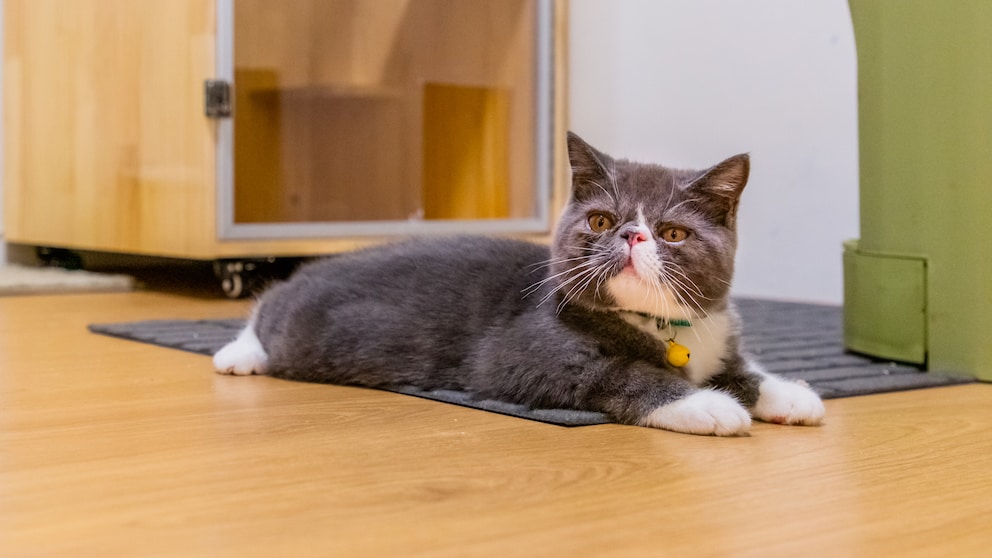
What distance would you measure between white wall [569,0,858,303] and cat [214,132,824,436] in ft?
5.11

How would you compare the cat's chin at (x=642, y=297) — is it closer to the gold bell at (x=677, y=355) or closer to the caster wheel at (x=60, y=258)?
the gold bell at (x=677, y=355)

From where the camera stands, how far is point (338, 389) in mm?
1502

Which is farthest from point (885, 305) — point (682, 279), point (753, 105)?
point (753, 105)

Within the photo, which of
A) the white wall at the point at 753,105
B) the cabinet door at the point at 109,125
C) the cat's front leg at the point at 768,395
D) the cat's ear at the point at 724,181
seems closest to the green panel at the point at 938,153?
the cat's front leg at the point at 768,395

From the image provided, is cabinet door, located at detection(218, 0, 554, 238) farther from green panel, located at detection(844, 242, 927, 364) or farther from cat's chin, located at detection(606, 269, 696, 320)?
cat's chin, located at detection(606, 269, 696, 320)

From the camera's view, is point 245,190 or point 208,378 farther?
point 245,190

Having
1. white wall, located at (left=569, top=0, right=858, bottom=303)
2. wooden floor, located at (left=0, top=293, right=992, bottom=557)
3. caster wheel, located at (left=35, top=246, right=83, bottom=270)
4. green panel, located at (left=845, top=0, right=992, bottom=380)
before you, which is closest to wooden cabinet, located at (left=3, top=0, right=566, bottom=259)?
caster wheel, located at (left=35, top=246, right=83, bottom=270)

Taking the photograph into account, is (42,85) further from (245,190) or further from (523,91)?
(523,91)

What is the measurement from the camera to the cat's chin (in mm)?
1267

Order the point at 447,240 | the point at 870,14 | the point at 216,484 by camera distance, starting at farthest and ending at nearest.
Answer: the point at 870,14 → the point at 447,240 → the point at 216,484

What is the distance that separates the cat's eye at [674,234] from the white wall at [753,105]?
165 cm

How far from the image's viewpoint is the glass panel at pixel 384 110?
2.75 m

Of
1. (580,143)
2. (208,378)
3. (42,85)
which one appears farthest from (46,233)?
(580,143)

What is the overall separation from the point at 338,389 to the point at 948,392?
34.9 inches
